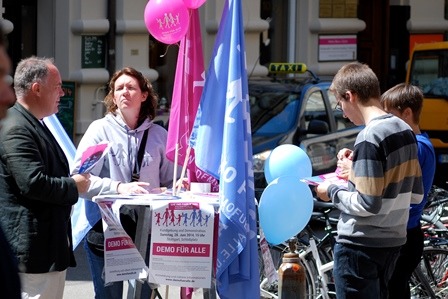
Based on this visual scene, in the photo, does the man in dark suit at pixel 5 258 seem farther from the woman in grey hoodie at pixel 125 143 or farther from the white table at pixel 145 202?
the woman in grey hoodie at pixel 125 143

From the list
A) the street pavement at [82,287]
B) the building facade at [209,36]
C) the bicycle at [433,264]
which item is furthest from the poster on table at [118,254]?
the building facade at [209,36]

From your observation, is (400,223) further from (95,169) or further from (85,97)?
(85,97)

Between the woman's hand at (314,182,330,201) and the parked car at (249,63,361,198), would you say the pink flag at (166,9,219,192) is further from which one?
the parked car at (249,63,361,198)

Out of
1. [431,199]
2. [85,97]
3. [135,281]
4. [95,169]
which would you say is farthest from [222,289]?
[85,97]

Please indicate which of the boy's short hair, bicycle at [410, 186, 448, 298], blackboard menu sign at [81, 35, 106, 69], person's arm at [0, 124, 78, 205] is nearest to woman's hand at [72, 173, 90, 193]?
person's arm at [0, 124, 78, 205]

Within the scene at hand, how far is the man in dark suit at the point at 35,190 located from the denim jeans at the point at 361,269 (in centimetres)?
133

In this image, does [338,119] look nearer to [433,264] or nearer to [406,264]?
[433,264]

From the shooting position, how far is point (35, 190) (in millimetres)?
5293

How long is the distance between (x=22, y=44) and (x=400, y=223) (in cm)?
1000

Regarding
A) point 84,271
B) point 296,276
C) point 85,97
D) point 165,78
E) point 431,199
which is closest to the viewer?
point 296,276

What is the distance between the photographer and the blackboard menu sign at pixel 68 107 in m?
14.1

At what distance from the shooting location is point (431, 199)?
9.03m

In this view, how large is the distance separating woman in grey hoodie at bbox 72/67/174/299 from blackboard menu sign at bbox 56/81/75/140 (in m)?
7.90

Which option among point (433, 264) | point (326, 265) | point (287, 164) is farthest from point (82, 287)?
point (287, 164)
